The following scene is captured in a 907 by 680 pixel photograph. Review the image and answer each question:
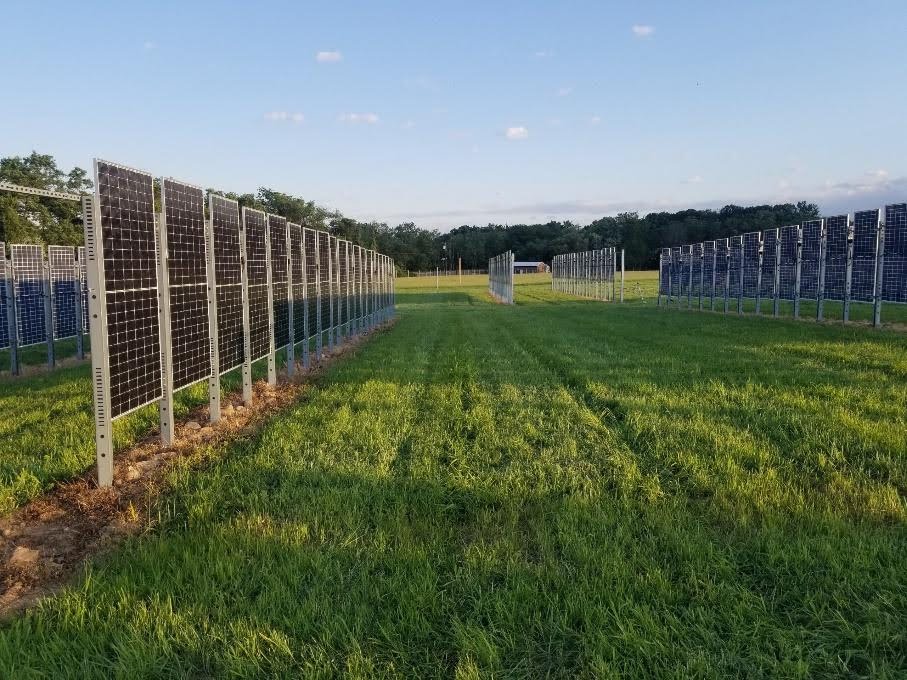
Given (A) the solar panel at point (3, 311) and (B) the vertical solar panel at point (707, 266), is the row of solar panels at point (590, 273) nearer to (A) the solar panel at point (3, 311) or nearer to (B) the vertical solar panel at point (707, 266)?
(B) the vertical solar panel at point (707, 266)

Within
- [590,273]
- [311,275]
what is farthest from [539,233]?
[311,275]

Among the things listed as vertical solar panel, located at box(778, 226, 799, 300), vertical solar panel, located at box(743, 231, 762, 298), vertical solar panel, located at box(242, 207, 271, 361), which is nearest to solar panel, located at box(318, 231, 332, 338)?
vertical solar panel, located at box(242, 207, 271, 361)

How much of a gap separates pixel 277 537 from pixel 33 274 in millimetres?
14441

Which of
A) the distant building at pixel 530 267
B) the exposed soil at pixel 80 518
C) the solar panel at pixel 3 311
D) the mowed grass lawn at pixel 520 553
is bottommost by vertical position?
the exposed soil at pixel 80 518

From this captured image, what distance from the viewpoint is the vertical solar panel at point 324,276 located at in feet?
49.8

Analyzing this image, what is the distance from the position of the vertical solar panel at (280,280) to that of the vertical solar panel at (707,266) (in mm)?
22392

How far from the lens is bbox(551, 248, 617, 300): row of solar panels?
3997cm

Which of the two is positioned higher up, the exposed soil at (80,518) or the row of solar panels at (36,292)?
the row of solar panels at (36,292)

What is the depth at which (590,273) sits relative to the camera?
1756 inches

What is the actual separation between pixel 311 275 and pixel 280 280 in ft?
8.73

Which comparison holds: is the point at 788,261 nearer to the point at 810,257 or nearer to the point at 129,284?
the point at 810,257

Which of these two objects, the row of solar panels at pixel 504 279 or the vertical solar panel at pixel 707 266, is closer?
the vertical solar panel at pixel 707 266

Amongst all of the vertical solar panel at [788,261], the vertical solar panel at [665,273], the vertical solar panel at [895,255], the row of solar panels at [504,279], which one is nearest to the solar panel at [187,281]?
the vertical solar panel at [895,255]

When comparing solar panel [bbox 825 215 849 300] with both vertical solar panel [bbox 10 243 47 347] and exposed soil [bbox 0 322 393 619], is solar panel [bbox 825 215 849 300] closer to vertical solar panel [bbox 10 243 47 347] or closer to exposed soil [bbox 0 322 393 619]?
exposed soil [bbox 0 322 393 619]
